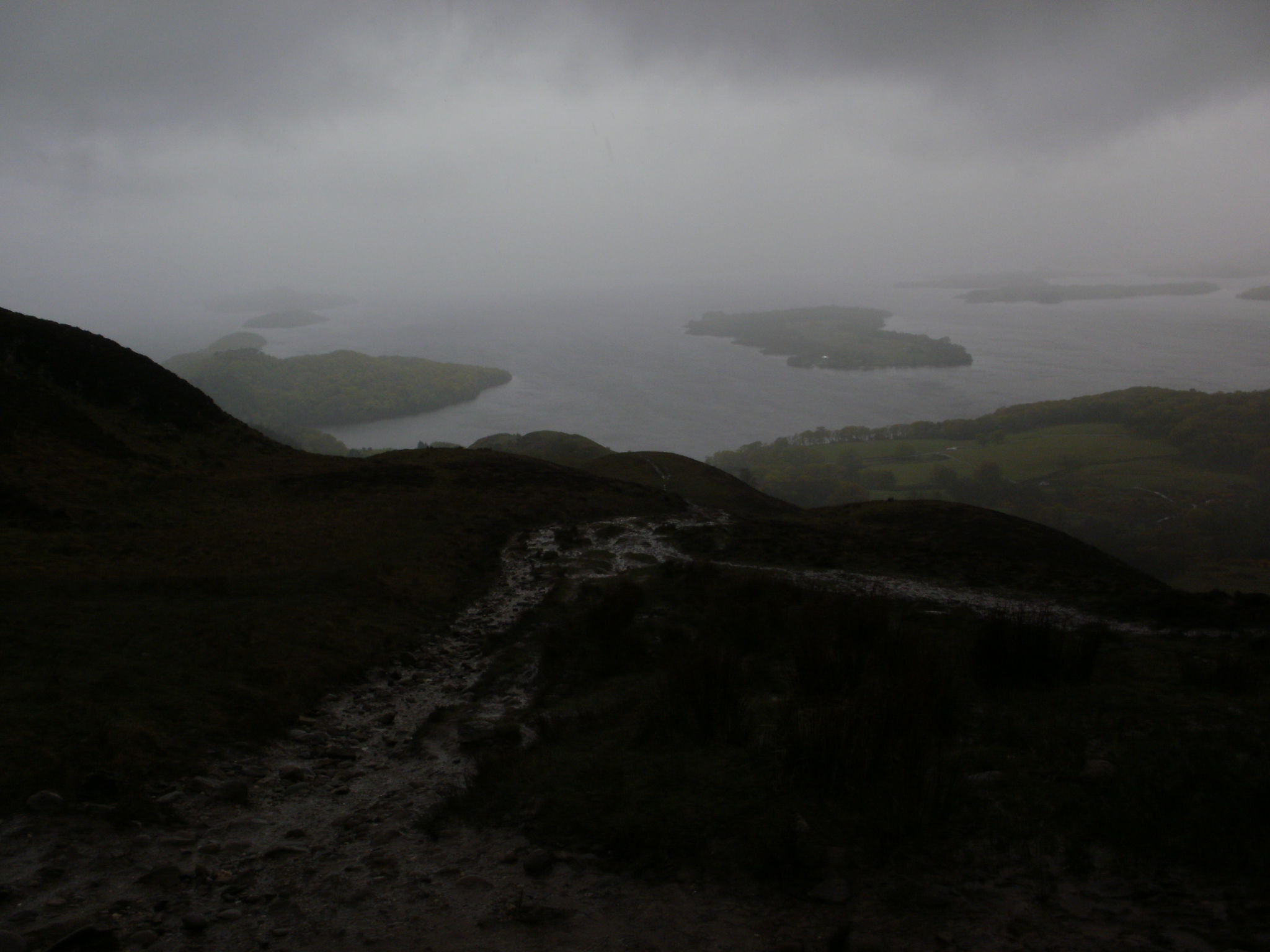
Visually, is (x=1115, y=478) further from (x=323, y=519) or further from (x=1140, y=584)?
(x=323, y=519)

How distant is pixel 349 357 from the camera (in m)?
183

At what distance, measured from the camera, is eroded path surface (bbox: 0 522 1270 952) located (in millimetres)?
4457

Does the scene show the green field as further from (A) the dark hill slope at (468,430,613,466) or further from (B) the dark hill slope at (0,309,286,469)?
(B) the dark hill slope at (0,309,286,469)

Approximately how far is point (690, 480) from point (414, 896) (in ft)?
119

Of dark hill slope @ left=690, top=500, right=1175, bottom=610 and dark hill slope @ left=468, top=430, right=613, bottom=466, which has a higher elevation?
dark hill slope @ left=468, top=430, right=613, bottom=466

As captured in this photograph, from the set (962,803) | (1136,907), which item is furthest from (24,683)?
(1136,907)

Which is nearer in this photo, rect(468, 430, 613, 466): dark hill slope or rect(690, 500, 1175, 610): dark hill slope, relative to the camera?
rect(690, 500, 1175, 610): dark hill slope

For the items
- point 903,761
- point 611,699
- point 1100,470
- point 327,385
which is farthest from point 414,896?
point 327,385

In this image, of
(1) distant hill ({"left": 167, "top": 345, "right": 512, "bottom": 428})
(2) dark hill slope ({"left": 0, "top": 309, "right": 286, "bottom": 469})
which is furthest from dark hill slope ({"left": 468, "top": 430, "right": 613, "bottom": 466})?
(1) distant hill ({"left": 167, "top": 345, "right": 512, "bottom": 428})

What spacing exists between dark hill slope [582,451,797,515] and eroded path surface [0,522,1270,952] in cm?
2800

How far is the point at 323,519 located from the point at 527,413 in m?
132


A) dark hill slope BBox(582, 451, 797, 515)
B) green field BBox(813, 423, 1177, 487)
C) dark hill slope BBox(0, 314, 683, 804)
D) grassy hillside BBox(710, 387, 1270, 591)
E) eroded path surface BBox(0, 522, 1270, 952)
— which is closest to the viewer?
eroded path surface BBox(0, 522, 1270, 952)

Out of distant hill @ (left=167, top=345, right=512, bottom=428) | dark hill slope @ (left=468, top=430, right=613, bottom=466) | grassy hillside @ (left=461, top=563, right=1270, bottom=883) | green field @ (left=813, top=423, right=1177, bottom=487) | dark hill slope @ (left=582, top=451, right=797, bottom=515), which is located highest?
distant hill @ (left=167, top=345, right=512, bottom=428)

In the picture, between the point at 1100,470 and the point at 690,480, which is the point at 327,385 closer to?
the point at 690,480
